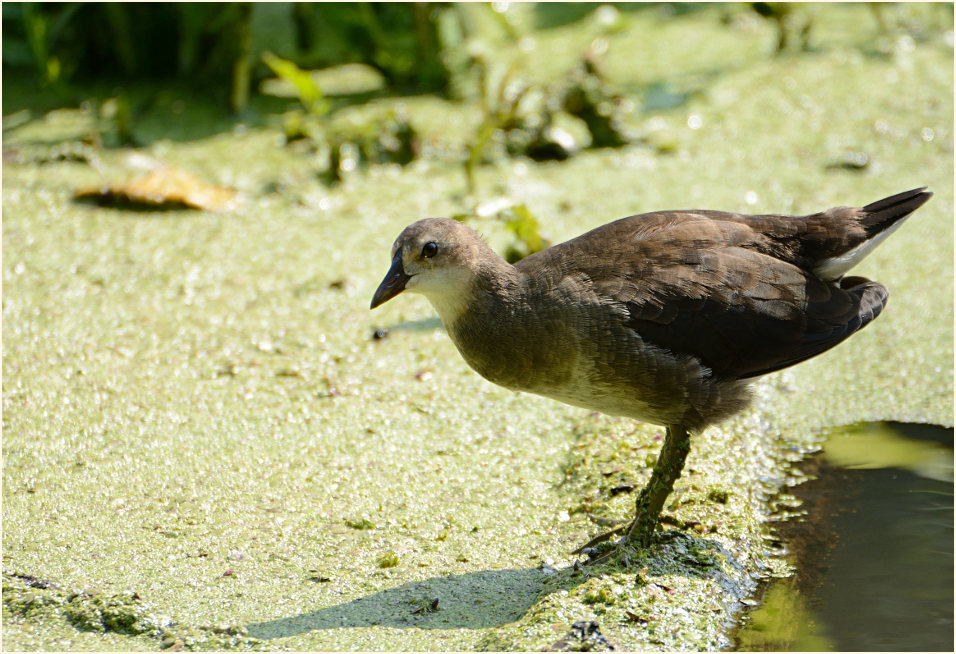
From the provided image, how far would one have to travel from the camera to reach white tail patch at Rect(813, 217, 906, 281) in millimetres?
3113

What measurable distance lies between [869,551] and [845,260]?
2.83 ft

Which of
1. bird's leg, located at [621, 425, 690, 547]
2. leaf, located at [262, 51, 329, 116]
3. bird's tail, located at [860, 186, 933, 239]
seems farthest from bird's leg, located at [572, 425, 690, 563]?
leaf, located at [262, 51, 329, 116]

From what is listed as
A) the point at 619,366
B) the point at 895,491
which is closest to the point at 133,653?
the point at 619,366

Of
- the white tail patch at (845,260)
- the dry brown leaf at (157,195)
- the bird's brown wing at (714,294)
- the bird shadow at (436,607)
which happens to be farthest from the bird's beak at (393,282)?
the dry brown leaf at (157,195)

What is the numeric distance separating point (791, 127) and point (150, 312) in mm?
3461

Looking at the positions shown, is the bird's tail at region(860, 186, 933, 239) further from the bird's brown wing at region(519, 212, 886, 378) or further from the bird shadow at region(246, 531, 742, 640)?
the bird shadow at region(246, 531, 742, 640)

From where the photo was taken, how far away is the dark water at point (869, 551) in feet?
8.66

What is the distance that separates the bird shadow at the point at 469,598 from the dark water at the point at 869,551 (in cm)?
22

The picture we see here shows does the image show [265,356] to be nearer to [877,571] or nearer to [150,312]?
[150,312]

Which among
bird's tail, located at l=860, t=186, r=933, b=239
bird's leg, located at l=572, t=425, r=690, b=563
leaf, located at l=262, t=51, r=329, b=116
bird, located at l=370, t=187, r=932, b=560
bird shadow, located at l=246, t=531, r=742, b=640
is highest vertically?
leaf, located at l=262, t=51, r=329, b=116

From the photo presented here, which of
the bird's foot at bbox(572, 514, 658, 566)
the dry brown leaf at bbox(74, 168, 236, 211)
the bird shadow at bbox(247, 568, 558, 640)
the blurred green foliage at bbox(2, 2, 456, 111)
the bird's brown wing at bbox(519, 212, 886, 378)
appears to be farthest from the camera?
the blurred green foliage at bbox(2, 2, 456, 111)

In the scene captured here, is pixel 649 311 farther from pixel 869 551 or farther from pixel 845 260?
pixel 869 551

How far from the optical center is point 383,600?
267 centimetres

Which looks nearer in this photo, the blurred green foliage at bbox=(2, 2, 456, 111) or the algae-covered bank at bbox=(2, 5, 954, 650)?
the algae-covered bank at bbox=(2, 5, 954, 650)
